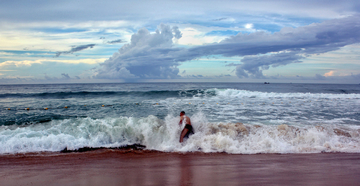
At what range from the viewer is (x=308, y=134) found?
711 centimetres

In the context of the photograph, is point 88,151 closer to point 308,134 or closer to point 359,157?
point 308,134

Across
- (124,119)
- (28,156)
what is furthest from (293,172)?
(28,156)

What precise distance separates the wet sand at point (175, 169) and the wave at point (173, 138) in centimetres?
47

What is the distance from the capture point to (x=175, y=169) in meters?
4.65

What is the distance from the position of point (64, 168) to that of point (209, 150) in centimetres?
401

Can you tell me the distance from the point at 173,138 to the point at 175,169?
93.3 inches

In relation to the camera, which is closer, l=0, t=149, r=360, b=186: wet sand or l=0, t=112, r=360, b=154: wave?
l=0, t=149, r=360, b=186: wet sand

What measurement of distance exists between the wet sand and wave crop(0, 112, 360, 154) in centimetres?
47

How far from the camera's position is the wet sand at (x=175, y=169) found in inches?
159

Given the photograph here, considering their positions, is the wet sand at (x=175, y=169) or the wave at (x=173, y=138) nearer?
the wet sand at (x=175, y=169)

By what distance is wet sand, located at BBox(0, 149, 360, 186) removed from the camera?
403cm

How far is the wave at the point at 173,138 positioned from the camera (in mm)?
6309

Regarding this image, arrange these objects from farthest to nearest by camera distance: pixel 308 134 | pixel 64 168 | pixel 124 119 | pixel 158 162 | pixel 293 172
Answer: pixel 124 119 < pixel 308 134 < pixel 158 162 < pixel 64 168 < pixel 293 172

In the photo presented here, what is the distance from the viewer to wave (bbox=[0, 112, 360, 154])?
Result: 6309 millimetres
